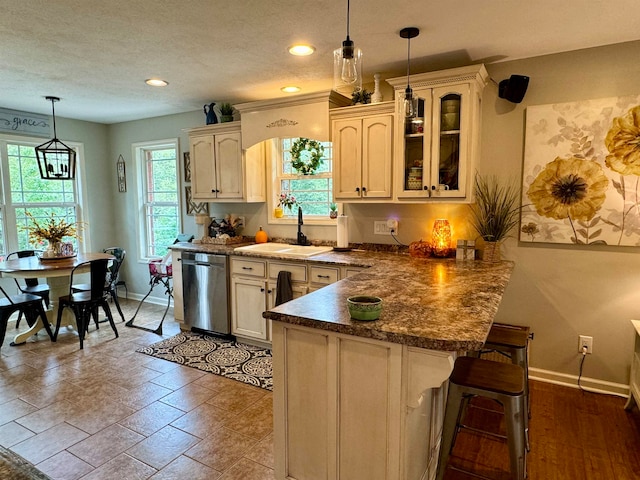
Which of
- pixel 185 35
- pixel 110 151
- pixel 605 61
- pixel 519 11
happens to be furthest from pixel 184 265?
pixel 605 61

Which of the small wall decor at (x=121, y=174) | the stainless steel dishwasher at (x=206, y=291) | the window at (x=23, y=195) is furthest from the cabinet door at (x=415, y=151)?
the window at (x=23, y=195)

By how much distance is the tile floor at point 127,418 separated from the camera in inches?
84.7

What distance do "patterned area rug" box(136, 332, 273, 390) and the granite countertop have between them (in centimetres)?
130

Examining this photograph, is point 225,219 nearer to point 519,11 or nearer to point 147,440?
point 147,440

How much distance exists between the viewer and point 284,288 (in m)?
3.45

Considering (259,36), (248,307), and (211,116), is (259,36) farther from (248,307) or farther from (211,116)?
(248,307)

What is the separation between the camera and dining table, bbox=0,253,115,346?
3.66 metres

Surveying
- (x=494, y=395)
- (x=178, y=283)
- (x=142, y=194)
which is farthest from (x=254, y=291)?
(x=142, y=194)

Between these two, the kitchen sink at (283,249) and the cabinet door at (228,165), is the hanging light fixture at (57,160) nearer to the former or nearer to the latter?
the cabinet door at (228,165)

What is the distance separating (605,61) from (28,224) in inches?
238

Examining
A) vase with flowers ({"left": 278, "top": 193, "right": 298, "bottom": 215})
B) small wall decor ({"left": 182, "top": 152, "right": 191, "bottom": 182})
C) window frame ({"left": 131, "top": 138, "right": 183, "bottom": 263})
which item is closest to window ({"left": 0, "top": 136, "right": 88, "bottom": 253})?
window frame ({"left": 131, "top": 138, "right": 183, "bottom": 263})

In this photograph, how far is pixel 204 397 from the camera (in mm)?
2869

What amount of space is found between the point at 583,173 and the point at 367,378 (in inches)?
91.7

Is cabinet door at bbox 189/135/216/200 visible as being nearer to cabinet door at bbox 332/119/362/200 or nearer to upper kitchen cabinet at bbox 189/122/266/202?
upper kitchen cabinet at bbox 189/122/266/202
